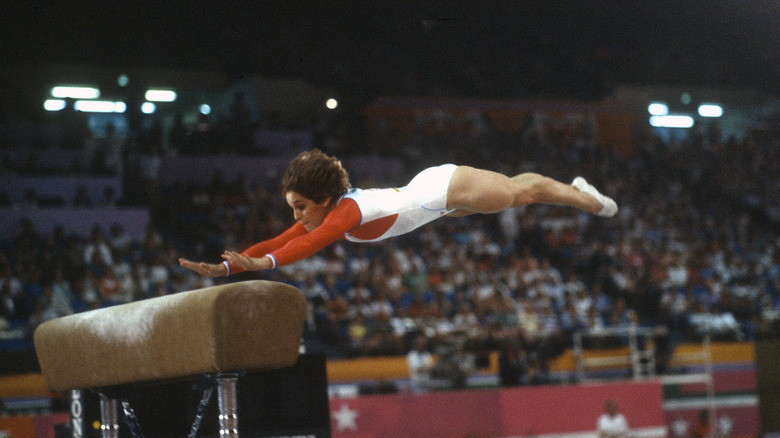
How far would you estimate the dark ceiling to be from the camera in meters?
9.66

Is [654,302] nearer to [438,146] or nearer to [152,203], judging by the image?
[438,146]

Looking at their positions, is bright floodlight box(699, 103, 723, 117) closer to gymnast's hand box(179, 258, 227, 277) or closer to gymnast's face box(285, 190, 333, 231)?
gymnast's face box(285, 190, 333, 231)

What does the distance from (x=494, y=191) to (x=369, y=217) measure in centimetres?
81

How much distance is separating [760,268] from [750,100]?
774cm

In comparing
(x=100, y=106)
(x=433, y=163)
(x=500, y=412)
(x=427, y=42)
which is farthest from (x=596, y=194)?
(x=427, y=42)

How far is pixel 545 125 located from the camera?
1848cm

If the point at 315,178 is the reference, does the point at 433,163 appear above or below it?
above

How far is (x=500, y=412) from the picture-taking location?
30.3 feet

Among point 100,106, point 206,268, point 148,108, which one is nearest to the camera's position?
point 206,268

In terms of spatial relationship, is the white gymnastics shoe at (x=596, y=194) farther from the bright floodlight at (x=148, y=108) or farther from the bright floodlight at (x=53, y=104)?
the bright floodlight at (x=53, y=104)

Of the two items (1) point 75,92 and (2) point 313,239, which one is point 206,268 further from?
(1) point 75,92

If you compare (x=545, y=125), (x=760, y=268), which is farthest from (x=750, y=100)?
(x=760, y=268)

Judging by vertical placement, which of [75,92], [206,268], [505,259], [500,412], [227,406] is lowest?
[500,412]

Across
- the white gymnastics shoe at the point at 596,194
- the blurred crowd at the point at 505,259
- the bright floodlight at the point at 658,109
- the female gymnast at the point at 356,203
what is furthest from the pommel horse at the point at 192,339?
the bright floodlight at the point at 658,109
